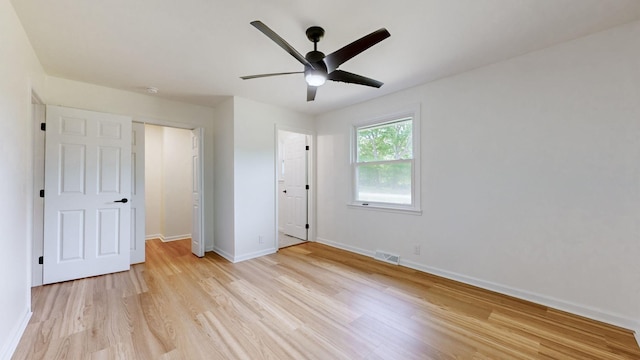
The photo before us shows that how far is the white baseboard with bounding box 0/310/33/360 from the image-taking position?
65.6 inches

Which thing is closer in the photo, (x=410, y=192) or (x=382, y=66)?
(x=382, y=66)

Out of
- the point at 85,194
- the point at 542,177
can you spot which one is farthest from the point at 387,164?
the point at 85,194

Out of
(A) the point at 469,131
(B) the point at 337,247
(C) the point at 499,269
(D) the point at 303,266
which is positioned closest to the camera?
(C) the point at 499,269

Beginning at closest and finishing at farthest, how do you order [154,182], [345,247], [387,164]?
[387,164] < [345,247] < [154,182]

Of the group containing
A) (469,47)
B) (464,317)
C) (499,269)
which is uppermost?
(469,47)

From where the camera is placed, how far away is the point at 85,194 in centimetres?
313

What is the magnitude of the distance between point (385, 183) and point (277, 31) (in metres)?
2.53

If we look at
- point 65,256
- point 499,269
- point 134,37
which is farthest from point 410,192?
point 65,256

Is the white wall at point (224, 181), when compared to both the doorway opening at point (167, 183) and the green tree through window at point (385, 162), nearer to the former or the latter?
the doorway opening at point (167, 183)

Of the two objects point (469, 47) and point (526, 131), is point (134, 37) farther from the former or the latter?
point (526, 131)

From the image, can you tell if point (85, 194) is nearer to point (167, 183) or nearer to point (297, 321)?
point (167, 183)

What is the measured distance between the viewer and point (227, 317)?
222 cm

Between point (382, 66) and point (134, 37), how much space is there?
2.38 m

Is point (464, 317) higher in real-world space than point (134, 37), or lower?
lower
